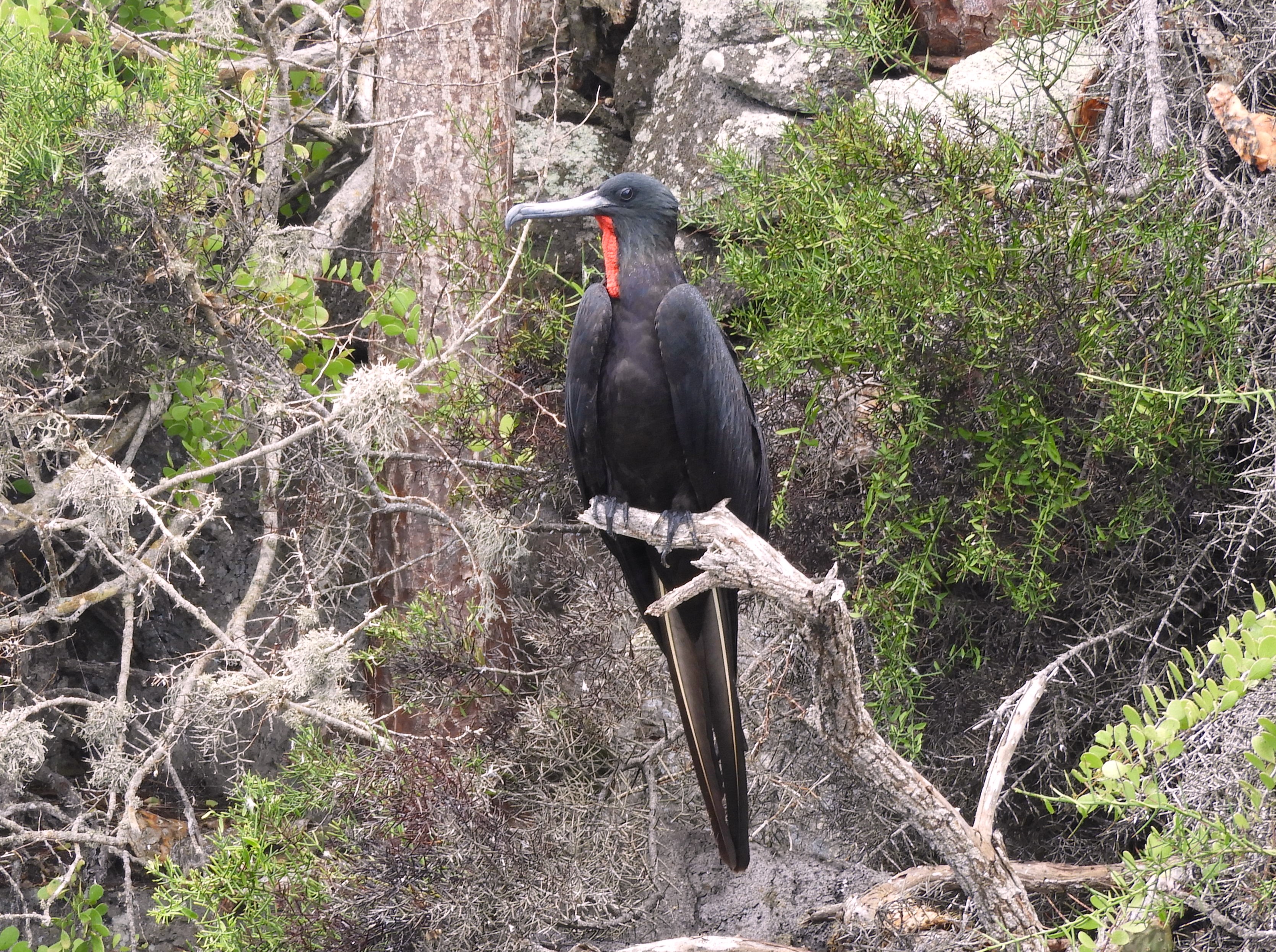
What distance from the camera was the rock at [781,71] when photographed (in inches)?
117

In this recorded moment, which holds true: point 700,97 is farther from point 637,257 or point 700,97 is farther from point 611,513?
point 611,513

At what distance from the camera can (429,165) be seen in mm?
2947

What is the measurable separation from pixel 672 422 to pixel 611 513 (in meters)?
0.20

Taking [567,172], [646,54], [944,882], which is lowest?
[944,882]

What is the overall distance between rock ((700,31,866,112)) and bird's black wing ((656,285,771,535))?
3.56 ft

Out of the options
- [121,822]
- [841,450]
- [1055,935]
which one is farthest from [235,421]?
[1055,935]

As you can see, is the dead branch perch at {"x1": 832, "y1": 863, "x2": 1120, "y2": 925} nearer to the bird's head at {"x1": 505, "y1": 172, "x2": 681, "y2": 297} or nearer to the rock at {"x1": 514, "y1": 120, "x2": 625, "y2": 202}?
the bird's head at {"x1": 505, "y1": 172, "x2": 681, "y2": 297}

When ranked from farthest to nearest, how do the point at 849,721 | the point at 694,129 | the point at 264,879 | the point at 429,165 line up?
the point at 694,129 < the point at 429,165 < the point at 264,879 < the point at 849,721

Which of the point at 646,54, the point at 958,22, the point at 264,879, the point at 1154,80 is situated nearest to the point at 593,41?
the point at 646,54

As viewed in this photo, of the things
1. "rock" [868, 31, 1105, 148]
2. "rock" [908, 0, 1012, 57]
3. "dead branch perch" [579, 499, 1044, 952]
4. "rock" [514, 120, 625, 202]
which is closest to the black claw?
"dead branch perch" [579, 499, 1044, 952]

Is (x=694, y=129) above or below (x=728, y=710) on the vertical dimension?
above

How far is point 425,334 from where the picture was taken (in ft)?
9.11

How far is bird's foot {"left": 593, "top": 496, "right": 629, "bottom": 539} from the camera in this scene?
2.11 meters

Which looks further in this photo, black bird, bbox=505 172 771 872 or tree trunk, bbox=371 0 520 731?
tree trunk, bbox=371 0 520 731
